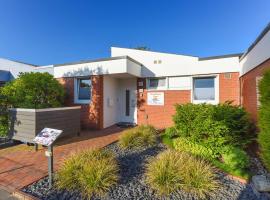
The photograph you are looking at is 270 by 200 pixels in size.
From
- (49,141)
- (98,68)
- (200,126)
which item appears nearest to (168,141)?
(200,126)

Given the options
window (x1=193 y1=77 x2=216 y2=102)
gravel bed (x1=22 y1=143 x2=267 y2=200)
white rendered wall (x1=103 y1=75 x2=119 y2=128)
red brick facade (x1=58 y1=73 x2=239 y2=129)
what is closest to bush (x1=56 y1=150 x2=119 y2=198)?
gravel bed (x1=22 y1=143 x2=267 y2=200)

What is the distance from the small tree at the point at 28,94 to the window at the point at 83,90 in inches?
39.8

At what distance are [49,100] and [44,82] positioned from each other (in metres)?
0.87

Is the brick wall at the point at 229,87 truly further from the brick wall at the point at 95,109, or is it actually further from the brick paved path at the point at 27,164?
the brick wall at the point at 95,109

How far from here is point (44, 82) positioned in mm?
7512

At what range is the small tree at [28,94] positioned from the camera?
6.13 meters

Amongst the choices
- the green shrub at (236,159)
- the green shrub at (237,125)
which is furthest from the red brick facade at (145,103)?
the green shrub at (236,159)

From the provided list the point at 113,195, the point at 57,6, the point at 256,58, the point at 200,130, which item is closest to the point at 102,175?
the point at 113,195

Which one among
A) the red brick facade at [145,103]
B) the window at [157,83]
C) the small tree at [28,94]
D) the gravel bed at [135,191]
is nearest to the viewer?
the gravel bed at [135,191]

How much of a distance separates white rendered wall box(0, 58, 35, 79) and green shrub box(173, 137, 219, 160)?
1633 cm

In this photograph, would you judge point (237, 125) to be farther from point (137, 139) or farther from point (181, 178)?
point (137, 139)

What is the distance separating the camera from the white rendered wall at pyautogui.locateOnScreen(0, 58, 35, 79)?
1628cm

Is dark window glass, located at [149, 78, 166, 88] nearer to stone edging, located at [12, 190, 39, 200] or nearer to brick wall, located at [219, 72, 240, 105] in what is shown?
Result: brick wall, located at [219, 72, 240, 105]

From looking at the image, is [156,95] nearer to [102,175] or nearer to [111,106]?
[111,106]
